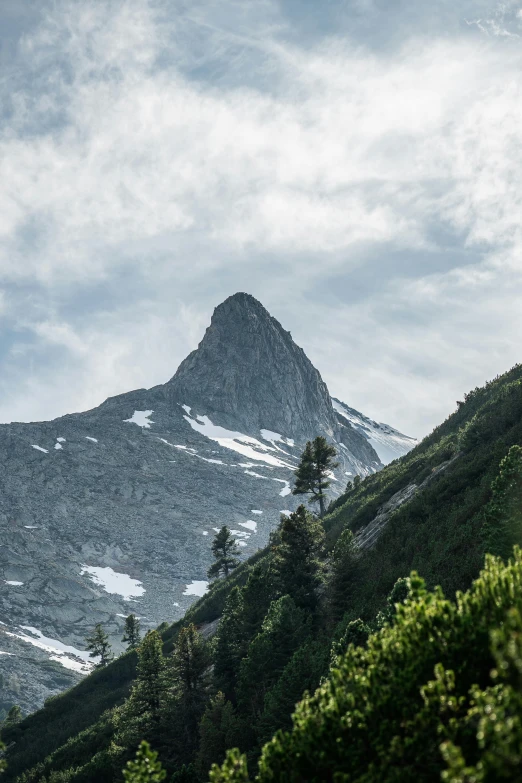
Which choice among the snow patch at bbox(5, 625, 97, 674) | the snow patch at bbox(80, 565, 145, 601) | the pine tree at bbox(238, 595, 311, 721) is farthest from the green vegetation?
the snow patch at bbox(80, 565, 145, 601)

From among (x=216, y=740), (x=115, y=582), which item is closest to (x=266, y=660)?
(x=216, y=740)

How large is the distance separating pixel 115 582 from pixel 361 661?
457 ft

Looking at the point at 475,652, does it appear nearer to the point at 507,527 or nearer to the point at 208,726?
the point at 507,527

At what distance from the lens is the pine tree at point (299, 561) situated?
3469cm

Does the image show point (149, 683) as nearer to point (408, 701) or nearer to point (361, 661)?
point (361, 661)

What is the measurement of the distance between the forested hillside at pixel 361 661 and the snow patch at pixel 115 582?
271ft

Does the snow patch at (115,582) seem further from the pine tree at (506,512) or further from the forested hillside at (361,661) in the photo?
the pine tree at (506,512)

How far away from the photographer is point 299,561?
36250mm

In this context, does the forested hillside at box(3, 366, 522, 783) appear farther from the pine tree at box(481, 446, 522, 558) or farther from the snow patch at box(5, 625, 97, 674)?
the snow patch at box(5, 625, 97, 674)

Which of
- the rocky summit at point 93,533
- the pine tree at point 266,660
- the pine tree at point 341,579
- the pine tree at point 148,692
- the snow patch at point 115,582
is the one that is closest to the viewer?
the pine tree at point 266,660

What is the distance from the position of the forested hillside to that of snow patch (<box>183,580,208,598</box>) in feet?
279

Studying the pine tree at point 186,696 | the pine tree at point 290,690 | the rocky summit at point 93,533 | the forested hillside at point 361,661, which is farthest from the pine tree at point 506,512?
the rocky summit at point 93,533

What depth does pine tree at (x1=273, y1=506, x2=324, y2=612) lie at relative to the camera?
34688 millimetres

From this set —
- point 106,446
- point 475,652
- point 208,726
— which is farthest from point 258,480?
point 475,652
